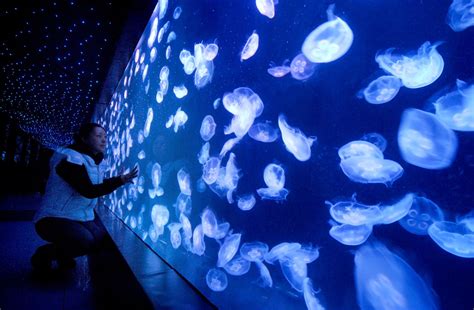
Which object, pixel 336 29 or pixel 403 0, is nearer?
pixel 403 0

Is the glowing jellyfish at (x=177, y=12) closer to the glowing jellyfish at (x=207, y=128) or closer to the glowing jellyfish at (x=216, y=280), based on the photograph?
the glowing jellyfish at (x=207, y=128)

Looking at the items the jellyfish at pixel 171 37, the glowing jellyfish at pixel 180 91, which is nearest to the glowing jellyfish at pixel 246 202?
the glowing jellyfish at pixel 180 91

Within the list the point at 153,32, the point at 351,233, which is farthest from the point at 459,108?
the point at 153,32

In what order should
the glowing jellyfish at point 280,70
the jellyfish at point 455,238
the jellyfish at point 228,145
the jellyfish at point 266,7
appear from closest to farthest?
1. the jellyfish at point 455,238
2. the glowing jellyfish at point 280,70
3. the jellyfish at point 266,7
4. the jellyfish at point 228,145

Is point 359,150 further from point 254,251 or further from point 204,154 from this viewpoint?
point 204,154

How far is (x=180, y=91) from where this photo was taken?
240 centimetres

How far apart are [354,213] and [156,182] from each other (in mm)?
2188

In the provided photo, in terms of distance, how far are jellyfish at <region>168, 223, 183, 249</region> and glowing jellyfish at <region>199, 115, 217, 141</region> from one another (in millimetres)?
721

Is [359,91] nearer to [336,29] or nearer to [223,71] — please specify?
[336,29]

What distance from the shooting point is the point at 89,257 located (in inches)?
118

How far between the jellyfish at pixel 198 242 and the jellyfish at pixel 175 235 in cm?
27

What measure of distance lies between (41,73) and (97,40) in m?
2.91

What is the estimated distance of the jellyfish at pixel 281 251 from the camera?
112cm

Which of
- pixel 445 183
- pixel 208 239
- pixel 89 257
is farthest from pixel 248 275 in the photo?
pixel 89 257
